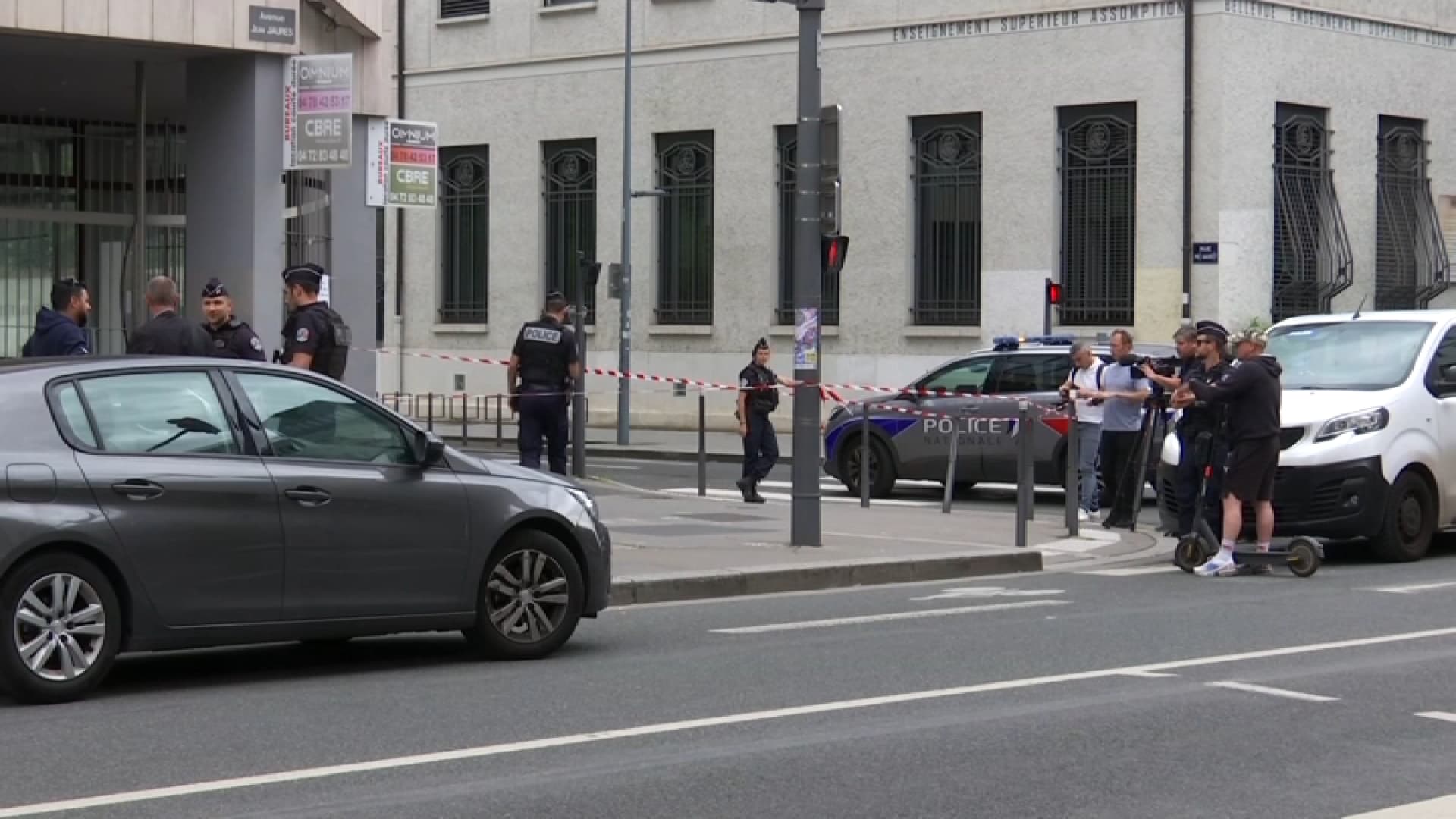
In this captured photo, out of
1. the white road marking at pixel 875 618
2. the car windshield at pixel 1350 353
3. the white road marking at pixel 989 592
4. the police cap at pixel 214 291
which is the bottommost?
the white road marking at pixel 989 592

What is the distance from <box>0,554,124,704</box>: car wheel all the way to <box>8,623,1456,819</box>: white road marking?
182 cm

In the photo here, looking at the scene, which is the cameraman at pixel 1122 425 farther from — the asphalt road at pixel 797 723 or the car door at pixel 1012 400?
the asphalt road at pixel 797 723

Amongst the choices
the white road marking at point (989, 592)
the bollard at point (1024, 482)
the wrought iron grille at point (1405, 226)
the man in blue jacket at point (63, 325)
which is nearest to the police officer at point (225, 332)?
the man in blue jacket at point (63, 325)

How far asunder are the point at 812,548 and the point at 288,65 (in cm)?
642

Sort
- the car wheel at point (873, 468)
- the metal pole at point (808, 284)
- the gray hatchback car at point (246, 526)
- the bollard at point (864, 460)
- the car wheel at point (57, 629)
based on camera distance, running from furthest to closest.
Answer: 1. the car wheel at point (873, 468)
2. the bollard at point (864, 460)
3. the metal pole at point (808, 284)
4. the gray hatchback car at point (246, 526)
5. the car wheel at point (57, 629)

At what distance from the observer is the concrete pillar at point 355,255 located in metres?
20.6

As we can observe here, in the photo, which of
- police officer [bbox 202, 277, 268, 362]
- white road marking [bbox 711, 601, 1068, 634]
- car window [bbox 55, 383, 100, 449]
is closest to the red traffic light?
white road marking [bbox 711, 601, 1068, 634]

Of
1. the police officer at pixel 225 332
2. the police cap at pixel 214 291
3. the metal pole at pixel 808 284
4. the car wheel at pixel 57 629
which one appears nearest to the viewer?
the car wheel at pixel 57 629

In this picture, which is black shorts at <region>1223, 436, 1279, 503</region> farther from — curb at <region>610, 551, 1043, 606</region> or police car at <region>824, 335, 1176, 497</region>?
police car at <region>824, 335, 1176, 497</region>

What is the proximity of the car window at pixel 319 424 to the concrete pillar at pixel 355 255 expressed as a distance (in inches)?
416

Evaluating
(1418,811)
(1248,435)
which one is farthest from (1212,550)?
(1418,811)

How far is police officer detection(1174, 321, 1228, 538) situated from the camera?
49.7 feet

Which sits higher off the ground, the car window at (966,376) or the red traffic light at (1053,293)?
the red traffic light at (1053,293)

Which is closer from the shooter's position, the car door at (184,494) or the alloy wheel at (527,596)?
the car door at (184,494)
